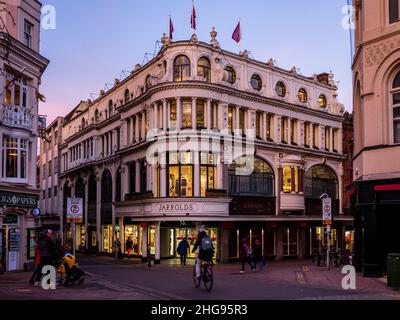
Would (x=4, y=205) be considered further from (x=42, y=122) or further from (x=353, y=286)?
(x=42, y=122)

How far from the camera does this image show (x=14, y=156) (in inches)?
1065

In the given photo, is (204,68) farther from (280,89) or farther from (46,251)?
(46,251)

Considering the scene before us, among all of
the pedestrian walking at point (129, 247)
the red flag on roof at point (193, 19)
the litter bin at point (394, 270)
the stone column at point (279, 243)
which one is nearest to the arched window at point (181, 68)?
the red flag on roof at point (193, 19)

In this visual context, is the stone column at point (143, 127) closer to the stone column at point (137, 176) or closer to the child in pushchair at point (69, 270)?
the stone column at point (137, 176)

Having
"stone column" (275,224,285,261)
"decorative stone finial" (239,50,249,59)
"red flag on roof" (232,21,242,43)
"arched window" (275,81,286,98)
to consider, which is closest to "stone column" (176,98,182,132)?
"red flag on roof" (232,21,242,43)

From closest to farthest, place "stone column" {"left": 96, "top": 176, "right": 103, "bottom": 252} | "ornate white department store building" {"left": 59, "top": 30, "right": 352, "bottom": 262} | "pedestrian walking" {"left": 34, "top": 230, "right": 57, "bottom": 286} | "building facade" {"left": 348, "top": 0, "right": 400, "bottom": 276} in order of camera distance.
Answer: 1. "pedestrian walking" {"left": 34, "top": 230, "right": 57, "bottom": 286}
2. "building facade" {"left": 348, "top": 0, "right": 400, "bottom": 276}
3. "ornate white department store building" {"left": 59, "top": 30, "right": 352, "bottom": 262}
4. "stone column" {"left": 96, "top": 176, "right": 103, "bottom": 252}

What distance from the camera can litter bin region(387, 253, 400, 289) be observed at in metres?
17.9

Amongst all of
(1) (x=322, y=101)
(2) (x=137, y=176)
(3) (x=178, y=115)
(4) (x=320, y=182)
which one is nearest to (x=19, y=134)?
(3) (x=178, y=115)

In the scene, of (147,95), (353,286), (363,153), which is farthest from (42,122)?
(353,286)

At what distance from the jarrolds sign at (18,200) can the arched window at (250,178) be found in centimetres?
1422

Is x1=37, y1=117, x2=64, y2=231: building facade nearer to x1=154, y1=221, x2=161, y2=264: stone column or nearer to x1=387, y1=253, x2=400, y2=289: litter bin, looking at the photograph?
x1=154, y1=221, x2=161, y2=264: stone column

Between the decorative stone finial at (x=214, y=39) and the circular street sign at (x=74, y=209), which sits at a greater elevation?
the decorative stone finial at (x=214, y=39)

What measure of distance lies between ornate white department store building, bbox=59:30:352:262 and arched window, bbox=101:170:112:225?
0.17 meters

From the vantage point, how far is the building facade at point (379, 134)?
22203 millimetres
